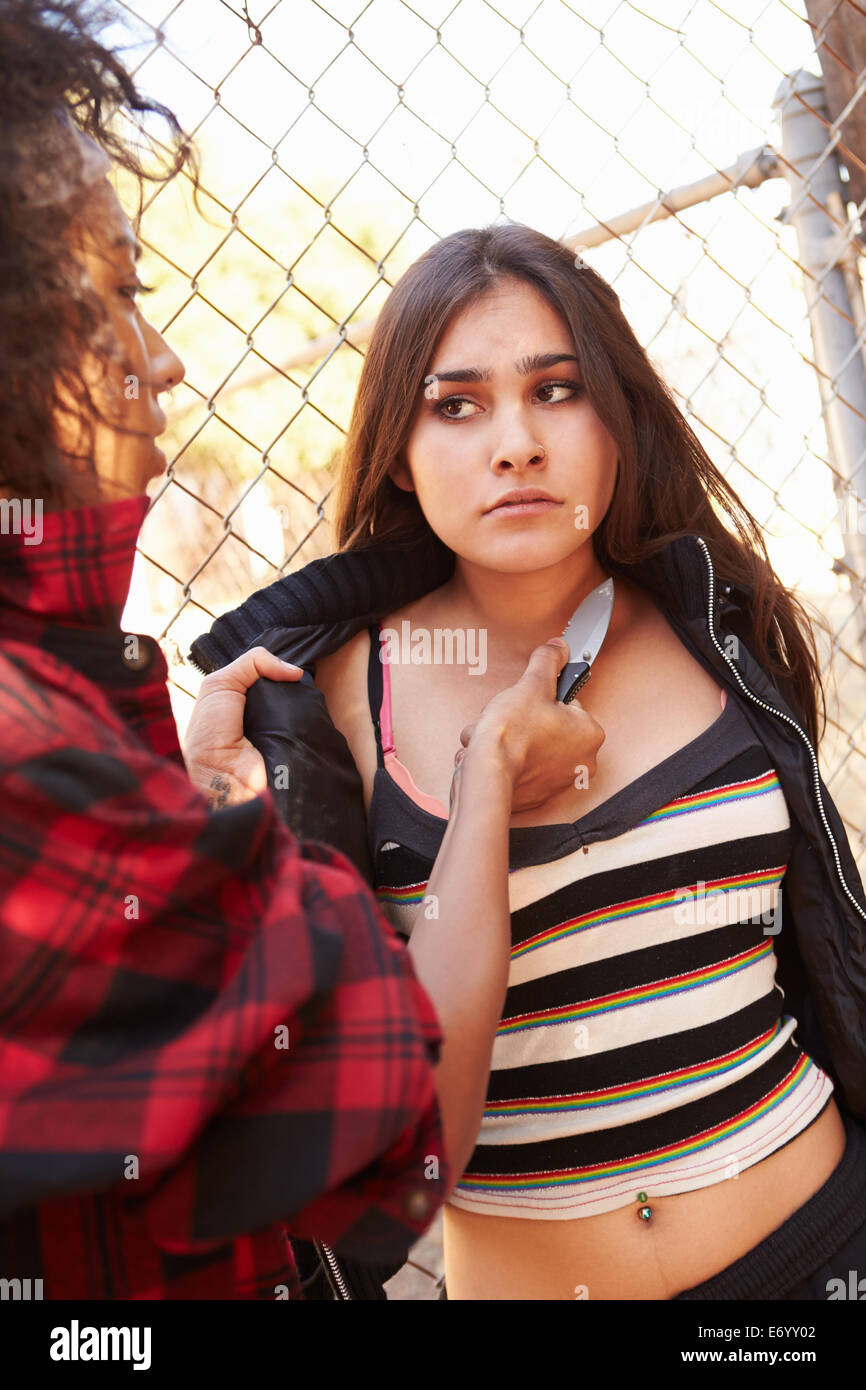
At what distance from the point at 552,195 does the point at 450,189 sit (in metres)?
0.34

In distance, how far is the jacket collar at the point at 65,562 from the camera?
0.88 m

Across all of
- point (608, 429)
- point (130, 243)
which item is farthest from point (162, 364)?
point (608, 429)

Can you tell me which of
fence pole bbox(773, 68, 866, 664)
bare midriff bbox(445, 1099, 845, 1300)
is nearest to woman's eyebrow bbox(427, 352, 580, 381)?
fence pole bbox(773, 68, 866, 664)

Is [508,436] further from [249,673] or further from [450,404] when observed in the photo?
[249,673]

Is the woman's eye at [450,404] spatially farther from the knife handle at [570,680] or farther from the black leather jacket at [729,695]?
the knife handle at [570,680]

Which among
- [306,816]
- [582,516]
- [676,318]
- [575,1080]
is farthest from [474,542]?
[676,318]

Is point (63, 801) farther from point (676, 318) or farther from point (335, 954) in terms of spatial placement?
point (676, 318)

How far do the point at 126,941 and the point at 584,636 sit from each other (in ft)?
3.34

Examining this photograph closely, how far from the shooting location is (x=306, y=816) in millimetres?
1471

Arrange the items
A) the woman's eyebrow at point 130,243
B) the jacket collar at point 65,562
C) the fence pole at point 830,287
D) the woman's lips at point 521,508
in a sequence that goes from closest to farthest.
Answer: the jacket collar at point 65,562 < the woman's eyebrow at point 130,243 < the woman's lips at point 521,508 < the fence pole at point 830,287

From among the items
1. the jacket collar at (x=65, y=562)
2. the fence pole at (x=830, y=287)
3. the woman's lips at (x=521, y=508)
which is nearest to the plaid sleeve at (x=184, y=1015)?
the jacket collar at (x=65, y=562)

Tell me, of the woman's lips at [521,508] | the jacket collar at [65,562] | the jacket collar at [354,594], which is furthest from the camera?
the jacket collar at [354,594]

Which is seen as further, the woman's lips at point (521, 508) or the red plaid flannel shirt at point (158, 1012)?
the woman's lips at point (521, 508)

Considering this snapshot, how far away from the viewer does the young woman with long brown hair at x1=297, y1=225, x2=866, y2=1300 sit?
4.99ft
